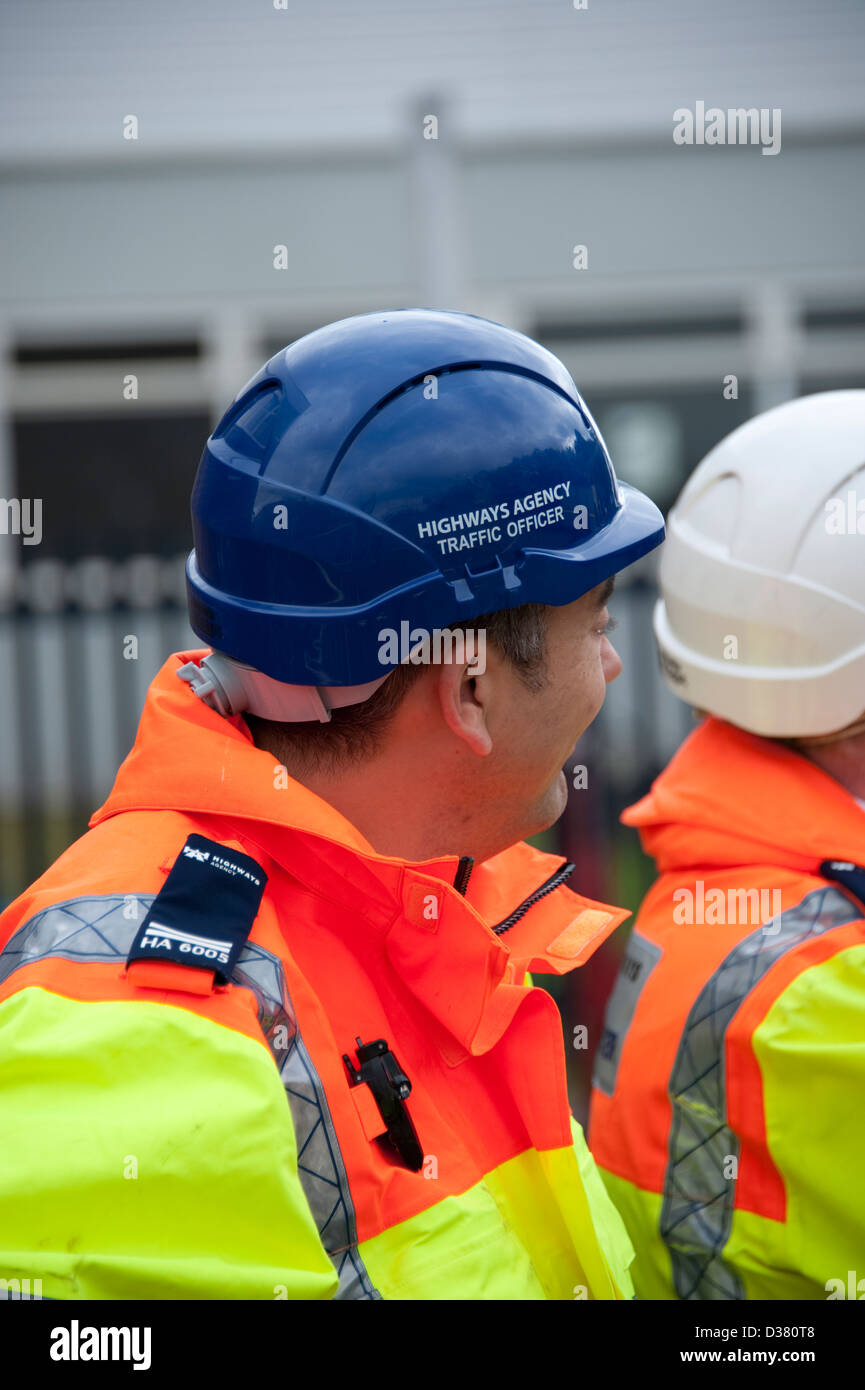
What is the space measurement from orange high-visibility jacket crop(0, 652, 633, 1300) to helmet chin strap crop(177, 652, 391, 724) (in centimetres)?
4

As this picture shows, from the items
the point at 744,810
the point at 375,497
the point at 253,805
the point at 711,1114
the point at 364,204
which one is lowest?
the point at 711,1114

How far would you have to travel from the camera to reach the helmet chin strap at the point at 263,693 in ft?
6.27

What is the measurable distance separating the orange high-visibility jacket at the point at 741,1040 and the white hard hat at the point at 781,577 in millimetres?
146

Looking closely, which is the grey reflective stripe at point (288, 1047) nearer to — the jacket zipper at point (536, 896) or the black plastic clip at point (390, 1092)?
the black plastic clip at point (390, 1092)

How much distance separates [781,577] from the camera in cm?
272

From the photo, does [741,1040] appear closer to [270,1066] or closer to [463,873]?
[463,873]

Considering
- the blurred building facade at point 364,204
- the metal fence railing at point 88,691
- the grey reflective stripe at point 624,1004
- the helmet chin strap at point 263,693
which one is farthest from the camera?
the blurred building facade at point 364,204

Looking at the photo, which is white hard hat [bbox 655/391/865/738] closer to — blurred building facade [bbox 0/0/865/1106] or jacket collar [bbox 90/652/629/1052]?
jacket collar [bbox 90/652/629/1052]

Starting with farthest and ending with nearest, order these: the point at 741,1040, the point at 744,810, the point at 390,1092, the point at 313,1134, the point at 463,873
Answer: the point at 744,810 < the point at 741,1040 < the point at 463,873 < the point at 390,1092 < the point at 313,1134

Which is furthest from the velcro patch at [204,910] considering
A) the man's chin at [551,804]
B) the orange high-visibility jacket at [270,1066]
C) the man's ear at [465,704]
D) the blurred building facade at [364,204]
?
the blurred building facade at [364,204]

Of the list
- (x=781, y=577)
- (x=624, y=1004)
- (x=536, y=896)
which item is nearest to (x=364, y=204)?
(x=781, y=577)

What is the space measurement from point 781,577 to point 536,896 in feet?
2.99

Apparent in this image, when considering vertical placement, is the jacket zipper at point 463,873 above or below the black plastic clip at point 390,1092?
above
